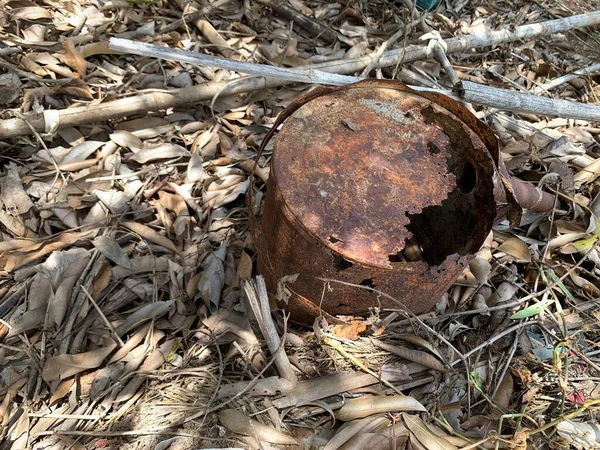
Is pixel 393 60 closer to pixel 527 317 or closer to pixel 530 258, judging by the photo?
pixel 530 258

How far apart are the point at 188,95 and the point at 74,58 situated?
1.80 ft

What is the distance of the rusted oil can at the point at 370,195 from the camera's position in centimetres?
130

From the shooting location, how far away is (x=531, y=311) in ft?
5.77

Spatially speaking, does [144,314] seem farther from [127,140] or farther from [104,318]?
[127,140]

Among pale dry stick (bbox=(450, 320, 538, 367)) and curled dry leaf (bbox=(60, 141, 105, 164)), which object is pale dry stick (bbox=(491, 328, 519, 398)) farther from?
curled dry leaf (bbox=(60, 141, 105, 164))

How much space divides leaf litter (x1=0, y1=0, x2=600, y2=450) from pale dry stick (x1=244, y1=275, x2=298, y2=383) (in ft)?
0.10

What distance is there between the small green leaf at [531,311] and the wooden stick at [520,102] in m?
0.88

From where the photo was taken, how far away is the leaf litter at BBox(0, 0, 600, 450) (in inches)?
59.1

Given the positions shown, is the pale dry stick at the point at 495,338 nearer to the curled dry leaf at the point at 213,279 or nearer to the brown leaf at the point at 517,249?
the brown leaf at the point at 517,249

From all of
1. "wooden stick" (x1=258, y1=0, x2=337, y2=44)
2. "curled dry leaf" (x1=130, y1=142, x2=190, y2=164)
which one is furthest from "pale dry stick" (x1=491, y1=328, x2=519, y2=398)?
"wooden stick" (x1=258, y1=0, x2=337, y2=44)

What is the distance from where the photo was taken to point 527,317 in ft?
5.82

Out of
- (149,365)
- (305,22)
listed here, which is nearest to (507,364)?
(149,365)

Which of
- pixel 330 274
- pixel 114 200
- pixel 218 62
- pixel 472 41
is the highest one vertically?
pixel 218 62

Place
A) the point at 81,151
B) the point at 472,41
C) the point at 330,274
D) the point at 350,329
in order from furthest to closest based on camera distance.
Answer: the point at 472,41 → the point at 81,151 → the point at 350,329 → the point at 330,274
